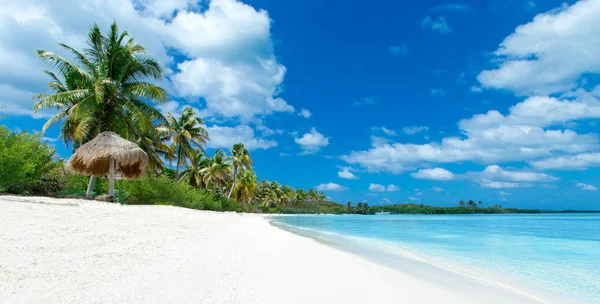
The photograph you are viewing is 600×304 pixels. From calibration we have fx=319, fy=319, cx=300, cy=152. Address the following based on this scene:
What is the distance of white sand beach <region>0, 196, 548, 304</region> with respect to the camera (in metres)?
3.04

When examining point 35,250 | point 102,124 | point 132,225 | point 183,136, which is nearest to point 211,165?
point 183,136

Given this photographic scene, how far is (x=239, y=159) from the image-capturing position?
3931 centimetres

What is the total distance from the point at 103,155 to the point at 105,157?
12 cm

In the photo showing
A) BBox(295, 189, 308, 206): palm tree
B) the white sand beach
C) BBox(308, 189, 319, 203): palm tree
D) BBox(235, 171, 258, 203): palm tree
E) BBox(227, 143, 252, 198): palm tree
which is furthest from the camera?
BBox(308, 189, 319, 203): palm tree

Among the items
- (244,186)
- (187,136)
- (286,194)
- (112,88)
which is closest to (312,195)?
(286,194)

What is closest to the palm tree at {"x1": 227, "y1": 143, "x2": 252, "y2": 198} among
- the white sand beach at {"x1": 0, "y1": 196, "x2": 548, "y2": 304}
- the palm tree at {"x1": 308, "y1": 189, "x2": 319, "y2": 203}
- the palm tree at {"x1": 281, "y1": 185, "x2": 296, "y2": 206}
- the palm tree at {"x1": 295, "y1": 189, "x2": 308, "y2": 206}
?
the white sand beach at {"x1": 0, "y1": 196, "x2": 548, "y2": 304}

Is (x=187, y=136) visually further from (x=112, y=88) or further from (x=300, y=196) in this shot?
(x=300, y=196)

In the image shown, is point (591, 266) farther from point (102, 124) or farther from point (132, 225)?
point (102, 124)

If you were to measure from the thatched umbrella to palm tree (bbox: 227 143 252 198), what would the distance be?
24.3m

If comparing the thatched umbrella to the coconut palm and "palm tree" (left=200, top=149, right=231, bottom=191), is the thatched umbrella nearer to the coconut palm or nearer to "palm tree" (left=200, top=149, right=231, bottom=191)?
the coconut palm

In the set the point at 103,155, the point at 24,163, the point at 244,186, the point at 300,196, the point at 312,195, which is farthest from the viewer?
the point at 312,195

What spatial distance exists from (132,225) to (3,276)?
435 centimetres

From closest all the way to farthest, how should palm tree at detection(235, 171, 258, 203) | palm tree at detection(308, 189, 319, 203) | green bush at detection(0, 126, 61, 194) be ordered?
green bush at detection(0, 126, 61, 194) → palm tree at detection(235, 171, 258, 203) → palm tree at detection(308, 189, 319, 203)

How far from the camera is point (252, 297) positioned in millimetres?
3271
